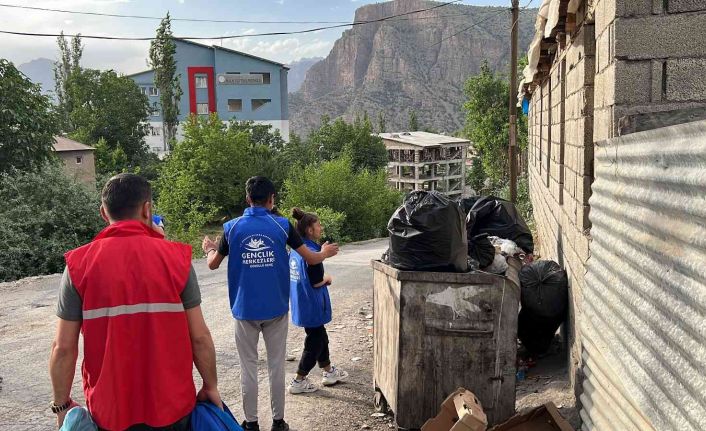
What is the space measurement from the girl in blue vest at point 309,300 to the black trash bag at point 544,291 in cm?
162

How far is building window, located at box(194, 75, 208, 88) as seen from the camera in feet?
188

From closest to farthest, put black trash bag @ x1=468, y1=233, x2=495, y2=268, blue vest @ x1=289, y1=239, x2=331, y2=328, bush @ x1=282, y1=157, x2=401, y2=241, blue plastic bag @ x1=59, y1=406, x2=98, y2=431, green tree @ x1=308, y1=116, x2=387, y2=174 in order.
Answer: blue plastic bag @ x1=59, y1=406, x2=98, y2=431 → black trash bag @ x1=468, y1=233, x2=495, y2=268 → blue vest @ x1=289, y1=239, x2=331, y2=328 → bush @ x1=282, y1=157, x2=401, y2=241 → green tree @ x1=308, y1=116, x2=387, y2=174

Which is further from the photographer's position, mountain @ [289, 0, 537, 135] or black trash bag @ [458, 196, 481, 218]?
mountain @ [289, 0, 537, 135]

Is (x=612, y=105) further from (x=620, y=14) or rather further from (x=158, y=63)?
(x=158, y=63)

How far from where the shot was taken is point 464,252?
4.11 m

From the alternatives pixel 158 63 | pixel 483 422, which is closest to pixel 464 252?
pixel 483 422

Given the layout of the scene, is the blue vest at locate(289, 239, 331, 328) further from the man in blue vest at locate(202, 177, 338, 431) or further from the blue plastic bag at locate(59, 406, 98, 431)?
the blue plastic bag at locate(59, 406, 98, 431)

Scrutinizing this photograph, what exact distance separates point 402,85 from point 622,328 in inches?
5355

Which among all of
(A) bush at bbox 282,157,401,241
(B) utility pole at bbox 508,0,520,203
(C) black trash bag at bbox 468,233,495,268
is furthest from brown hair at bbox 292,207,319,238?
(A) bush at bbox 282,157,401,241

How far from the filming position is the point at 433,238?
4.02m

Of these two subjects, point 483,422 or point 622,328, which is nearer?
point 622,328

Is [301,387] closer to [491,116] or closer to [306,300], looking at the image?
[306,300]

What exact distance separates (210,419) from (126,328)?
575 millimetres

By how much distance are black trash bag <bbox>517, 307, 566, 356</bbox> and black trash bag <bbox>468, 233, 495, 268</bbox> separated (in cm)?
53
